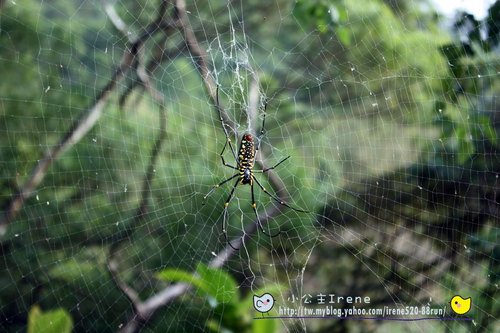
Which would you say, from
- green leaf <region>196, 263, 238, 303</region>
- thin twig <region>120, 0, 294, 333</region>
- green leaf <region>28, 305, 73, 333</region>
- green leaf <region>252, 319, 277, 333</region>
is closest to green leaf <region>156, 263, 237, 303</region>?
green leaf <region>196, 263, 238, 303</region>

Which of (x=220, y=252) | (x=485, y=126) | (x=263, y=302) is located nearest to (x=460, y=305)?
(x=485, y=126)

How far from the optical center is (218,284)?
1.64 meters

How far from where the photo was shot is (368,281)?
2428 millimetres

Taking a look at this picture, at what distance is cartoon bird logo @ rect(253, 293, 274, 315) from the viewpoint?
178 centimetres

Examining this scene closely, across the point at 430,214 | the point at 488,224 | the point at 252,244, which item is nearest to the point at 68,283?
the point at 252,244

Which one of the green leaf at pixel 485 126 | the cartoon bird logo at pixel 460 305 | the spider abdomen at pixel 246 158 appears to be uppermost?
the green leaf at pixel 485 126

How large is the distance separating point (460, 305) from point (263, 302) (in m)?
0.87

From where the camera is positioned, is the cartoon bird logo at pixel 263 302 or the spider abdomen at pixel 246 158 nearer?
the cartoon bird logo at pixel 263 302

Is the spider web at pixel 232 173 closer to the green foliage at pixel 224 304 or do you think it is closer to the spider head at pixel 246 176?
the spider head at pixel 246 176

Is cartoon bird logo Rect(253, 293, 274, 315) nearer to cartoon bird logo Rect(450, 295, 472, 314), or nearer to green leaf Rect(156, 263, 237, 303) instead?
green leaf Rect(156, 263, 237, 303)

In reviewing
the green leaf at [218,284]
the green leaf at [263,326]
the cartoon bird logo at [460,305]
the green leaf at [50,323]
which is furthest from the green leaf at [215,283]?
the cartoon bird logo at [460,305]

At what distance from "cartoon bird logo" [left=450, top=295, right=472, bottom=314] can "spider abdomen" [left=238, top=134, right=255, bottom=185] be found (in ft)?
3.22

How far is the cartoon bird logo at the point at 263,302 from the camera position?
5.83 feet

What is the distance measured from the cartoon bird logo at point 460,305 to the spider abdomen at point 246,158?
0.98 meters
